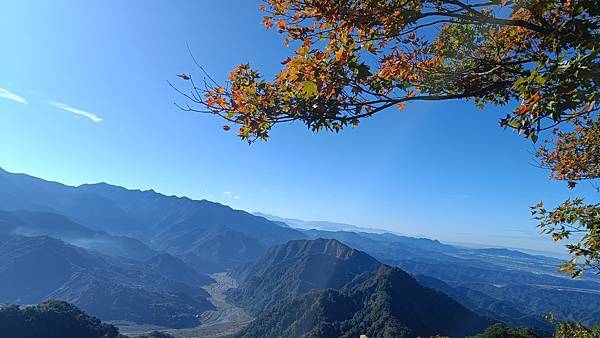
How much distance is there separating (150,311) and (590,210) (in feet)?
730

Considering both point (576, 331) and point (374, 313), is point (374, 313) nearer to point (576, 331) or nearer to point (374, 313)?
point (374, 313)

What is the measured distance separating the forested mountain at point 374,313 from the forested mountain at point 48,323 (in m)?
53.8

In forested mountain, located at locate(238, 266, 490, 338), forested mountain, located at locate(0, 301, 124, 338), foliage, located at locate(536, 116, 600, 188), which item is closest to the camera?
foliage, located at locate(536, 116, 600, 188)

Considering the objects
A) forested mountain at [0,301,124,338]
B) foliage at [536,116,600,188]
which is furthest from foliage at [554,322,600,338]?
forested mountain at [0,301,124,338]

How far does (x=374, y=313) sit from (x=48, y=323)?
8733cm

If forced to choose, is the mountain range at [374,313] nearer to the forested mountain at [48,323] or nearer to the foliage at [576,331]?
the forested mountain at [48,323]

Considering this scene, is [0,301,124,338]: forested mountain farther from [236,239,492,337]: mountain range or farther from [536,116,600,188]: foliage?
[536,116,600,188]: foliage

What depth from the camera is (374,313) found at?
389 feet

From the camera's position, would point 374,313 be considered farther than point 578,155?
Yes

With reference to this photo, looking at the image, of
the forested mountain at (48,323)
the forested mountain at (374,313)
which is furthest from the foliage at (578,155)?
the forested mountain at (374,313)

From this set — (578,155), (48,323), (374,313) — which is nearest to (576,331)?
(578,155)

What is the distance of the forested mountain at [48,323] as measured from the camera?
71.3 m

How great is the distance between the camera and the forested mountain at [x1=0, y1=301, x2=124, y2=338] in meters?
71.3

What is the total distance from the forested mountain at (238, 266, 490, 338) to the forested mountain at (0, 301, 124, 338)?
5380cm
